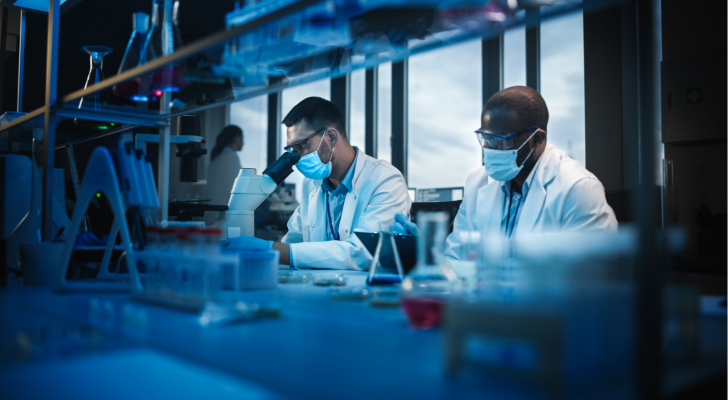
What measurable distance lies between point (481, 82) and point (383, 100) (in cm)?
121

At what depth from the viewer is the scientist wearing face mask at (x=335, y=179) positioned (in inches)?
106

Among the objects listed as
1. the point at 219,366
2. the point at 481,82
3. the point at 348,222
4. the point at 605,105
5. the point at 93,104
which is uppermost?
the point at 481,82

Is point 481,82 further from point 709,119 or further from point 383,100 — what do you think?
point 709,119

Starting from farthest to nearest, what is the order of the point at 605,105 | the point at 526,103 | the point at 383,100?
1. the point at 383,100
2. the point at 605,105
3. the point at 526,103

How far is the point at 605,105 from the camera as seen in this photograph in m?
3.54

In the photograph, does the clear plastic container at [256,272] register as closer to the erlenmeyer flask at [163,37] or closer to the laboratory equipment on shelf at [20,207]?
the erlenmeyer flask at [163,37]

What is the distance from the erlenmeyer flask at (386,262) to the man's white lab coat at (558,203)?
2.70 ft

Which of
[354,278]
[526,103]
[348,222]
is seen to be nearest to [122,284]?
[354,278]

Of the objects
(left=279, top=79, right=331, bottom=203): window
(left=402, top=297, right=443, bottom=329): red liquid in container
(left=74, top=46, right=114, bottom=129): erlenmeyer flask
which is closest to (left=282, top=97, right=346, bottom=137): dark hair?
(left=74, top=46, right=114, bottom=129): erlenmeyer flask

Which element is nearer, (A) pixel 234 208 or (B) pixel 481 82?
(A) pixel 234 208

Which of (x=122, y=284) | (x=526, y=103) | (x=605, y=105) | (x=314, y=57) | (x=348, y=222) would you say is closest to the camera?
(x=122, y=284)

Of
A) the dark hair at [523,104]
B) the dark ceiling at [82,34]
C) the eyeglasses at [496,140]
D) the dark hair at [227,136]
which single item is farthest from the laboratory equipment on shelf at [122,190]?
the dark hair at [227,136]

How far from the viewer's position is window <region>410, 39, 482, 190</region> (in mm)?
4496

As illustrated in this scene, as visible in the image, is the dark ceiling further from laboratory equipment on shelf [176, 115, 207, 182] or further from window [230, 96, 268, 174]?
window [230, 96, 268, 174]
